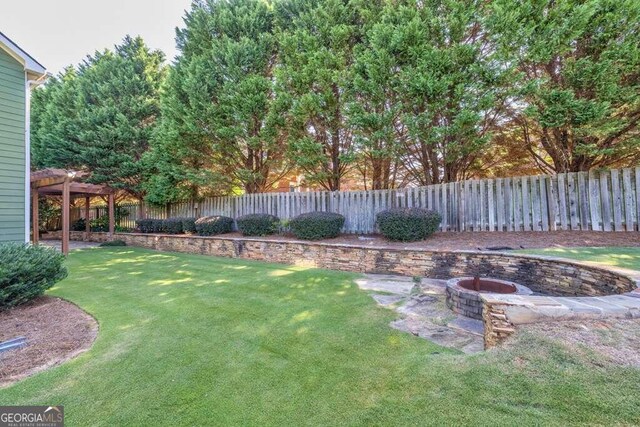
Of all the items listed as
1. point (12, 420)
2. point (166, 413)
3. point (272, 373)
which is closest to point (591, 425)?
point (272, 373)

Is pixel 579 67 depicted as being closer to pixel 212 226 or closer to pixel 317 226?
pixel 317 226

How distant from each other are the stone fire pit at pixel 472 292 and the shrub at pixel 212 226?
8700 mm

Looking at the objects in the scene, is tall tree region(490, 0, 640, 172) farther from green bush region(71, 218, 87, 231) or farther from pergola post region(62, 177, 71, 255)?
green bush region(71, 218, 87, 231)

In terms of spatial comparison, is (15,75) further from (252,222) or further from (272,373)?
(272,373)

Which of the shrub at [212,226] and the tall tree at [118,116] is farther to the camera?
the tall tree at [118,116]

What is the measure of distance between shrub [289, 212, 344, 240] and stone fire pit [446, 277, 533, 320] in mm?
4264

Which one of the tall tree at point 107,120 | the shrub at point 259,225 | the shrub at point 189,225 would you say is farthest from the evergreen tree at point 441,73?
the tall tree at point 107,120

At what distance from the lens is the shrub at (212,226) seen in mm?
10906

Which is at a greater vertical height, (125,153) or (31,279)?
(125,153)

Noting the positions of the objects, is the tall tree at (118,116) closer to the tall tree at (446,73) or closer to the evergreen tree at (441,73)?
the evergreen tree at (441,73)

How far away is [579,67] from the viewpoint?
6.18m

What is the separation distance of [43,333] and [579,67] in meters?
10.4

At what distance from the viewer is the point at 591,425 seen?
168 centimetres

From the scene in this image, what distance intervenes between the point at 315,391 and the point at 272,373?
0.48 m
